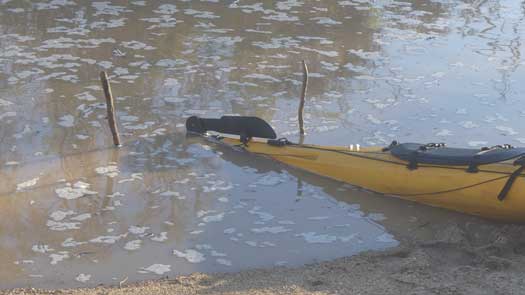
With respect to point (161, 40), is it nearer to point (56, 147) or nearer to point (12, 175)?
point (56, 147)

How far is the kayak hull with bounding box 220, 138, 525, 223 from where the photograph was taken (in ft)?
22.4

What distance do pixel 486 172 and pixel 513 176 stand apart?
0.29m

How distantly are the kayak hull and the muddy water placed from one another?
0.16m

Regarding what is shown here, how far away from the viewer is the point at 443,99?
10.9 meters

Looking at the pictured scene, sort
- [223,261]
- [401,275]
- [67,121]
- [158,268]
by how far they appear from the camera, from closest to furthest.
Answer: [401,275] → [158,268] → [223,261] → [67,121]

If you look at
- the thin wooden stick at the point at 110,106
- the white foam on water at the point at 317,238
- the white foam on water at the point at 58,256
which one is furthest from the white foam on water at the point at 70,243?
the thin wooden stick at the point at 110,106

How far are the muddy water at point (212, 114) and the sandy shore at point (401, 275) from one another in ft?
1.02

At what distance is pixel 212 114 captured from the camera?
400 inches

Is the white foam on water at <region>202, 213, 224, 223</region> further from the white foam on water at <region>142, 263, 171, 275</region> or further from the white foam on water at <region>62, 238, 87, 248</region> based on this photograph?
the white foam on water at <region>62, 238, 87, 248</region>

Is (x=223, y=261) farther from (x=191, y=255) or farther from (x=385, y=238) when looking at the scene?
(x=385, y=238)

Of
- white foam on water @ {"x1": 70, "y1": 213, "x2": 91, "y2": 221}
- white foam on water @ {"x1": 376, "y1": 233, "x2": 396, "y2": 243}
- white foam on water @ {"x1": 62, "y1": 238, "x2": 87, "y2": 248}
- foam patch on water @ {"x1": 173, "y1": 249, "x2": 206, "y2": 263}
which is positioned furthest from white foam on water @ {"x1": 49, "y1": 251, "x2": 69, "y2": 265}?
white foam on water @ {"x1": 376, "y1": 233, "x2": 396, "y2": 243}

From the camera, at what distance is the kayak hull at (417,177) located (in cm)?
682

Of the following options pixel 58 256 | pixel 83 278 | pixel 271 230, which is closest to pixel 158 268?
pixel 83 278

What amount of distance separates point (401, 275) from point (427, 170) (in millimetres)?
1896
